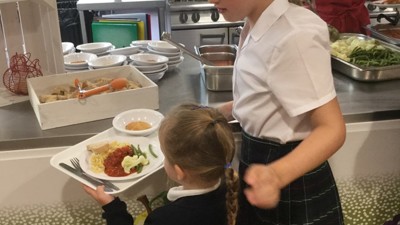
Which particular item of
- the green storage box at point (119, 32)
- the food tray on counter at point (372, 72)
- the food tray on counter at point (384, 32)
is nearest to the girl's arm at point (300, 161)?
the food tray on counter at point (372, 72)

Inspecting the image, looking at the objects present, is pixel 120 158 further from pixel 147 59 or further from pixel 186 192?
pixel 147 59

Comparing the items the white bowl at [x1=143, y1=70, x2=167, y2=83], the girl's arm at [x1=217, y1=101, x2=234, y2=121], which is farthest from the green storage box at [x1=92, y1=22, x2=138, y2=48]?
the girl's arm at [x1=217, y1=101, x2=234, y2=121]

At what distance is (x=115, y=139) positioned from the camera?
1234mm

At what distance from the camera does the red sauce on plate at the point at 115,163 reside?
112 centimetres

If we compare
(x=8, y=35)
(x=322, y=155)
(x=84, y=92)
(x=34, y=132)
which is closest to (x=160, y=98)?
(x=84, y=92)

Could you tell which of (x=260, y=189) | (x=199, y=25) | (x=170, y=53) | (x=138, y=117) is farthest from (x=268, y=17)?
(x=199, y=25)

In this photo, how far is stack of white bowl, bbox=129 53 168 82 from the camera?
1.58 meters

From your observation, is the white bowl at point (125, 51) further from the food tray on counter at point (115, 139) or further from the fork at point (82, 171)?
the fork at point (82, 171)

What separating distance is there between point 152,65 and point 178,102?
8.5 inches

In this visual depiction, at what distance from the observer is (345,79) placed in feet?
5.27

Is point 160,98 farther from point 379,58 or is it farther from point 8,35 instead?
point 379,58

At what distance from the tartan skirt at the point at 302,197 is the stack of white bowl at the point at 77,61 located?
2.46ft

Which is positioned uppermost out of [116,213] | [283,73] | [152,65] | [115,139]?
[283,73]

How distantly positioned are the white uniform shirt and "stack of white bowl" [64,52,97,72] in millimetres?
745
